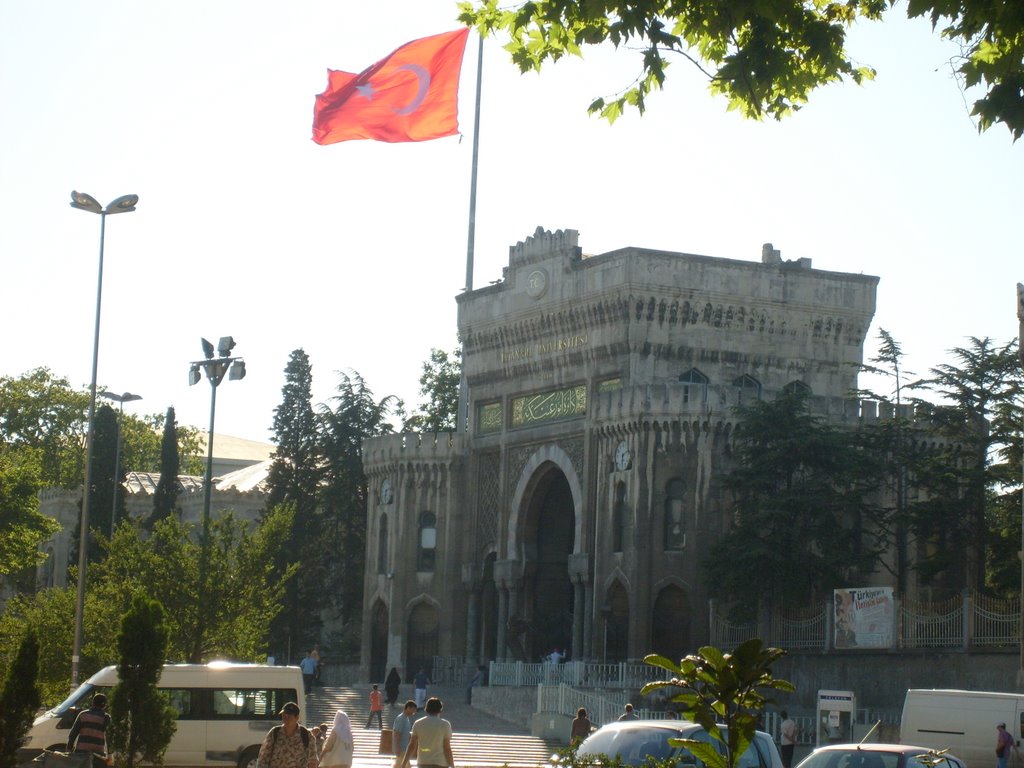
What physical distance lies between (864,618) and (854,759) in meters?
21.0

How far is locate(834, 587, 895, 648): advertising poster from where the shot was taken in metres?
37.9

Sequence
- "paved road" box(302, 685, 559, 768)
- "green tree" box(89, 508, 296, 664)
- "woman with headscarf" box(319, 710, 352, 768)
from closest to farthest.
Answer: "woman with headscarf" box(319, 710, 352, 768)
"green tree" box(89, 508, 296, 664)
"paved road" box(302, 685, 559, 768)

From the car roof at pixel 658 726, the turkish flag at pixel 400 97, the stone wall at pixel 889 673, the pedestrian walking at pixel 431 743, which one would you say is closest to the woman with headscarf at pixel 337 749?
the pedestrian walking at pixel 431 743

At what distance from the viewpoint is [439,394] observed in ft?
245

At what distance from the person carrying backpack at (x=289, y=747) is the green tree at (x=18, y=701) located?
542cm

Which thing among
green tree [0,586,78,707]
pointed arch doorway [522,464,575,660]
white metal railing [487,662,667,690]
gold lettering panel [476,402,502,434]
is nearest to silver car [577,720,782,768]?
green tree [0,586,78,707]

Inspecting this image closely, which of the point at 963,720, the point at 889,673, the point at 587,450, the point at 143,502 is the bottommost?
the point at 963,720

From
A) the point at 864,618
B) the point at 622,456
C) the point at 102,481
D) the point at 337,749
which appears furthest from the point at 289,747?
the point at 102,481

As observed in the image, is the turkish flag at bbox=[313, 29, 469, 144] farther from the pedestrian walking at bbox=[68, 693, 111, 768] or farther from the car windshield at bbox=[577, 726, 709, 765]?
the car windshield at bbox=[577, 726, 709, 765]

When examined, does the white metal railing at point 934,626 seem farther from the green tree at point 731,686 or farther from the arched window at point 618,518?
the green tree at point 731,686

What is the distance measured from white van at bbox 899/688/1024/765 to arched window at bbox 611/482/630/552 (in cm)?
2032

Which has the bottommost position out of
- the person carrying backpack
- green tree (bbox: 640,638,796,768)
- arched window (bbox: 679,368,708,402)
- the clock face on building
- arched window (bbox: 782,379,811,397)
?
the person carrying backpack

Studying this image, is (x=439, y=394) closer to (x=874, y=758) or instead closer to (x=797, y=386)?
(x=797, y=386)

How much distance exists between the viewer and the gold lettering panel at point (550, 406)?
51.7 meters
